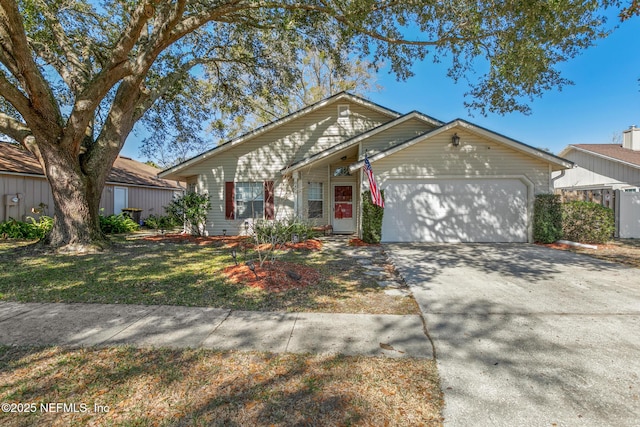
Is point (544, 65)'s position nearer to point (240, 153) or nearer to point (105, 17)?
point (240, 153)

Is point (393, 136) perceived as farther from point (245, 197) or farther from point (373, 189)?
point (245, 197)

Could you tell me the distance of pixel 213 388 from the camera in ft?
8.38

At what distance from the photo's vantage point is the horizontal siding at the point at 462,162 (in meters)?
10.7

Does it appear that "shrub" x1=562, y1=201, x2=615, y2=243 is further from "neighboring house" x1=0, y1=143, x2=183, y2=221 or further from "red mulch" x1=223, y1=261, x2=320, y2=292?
"neighboring house" x1=0, y1=143, x2=183, y2=221

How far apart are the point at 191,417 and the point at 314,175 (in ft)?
38.2

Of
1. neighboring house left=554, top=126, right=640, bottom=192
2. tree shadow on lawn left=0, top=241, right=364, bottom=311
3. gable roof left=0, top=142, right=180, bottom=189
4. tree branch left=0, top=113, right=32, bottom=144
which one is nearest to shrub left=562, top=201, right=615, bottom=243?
neighboring house left=554, top=126, right=640, bottom=192

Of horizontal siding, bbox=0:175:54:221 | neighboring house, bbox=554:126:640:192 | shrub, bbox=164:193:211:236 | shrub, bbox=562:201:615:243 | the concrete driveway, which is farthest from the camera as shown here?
neighboring house, bbox=554:126:640:192

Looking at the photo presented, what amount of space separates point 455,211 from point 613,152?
12.4 meters

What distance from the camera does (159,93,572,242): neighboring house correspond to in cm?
1073

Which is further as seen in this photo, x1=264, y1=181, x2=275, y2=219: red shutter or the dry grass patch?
x1=264, y1=181, x2=275, y2=219: red shutter

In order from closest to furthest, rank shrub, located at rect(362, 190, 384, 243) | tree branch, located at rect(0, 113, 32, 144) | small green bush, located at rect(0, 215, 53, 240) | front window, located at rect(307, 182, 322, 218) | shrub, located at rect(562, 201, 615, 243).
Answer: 1. tree branch, located at rect(0, 113, 32, 144)
2. shrub, located at rect(562, 201, 615, 243)
3. shrub, located at rect(362, 190, 384, 243)
4. small green bush, located at rect(0, 215, 53, 240)
5. front window, located at rect(307, 182, 322, 218)

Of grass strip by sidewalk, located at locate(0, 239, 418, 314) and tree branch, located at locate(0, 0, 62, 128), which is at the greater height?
tree branch, located at locate(0, 0, 62, 128)

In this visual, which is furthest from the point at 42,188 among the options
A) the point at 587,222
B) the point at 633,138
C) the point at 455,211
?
the point at 633,138

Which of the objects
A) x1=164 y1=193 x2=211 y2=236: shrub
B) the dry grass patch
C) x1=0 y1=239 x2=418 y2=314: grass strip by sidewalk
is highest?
x1=164 y1=193 x2=211 y2=236: shrub
